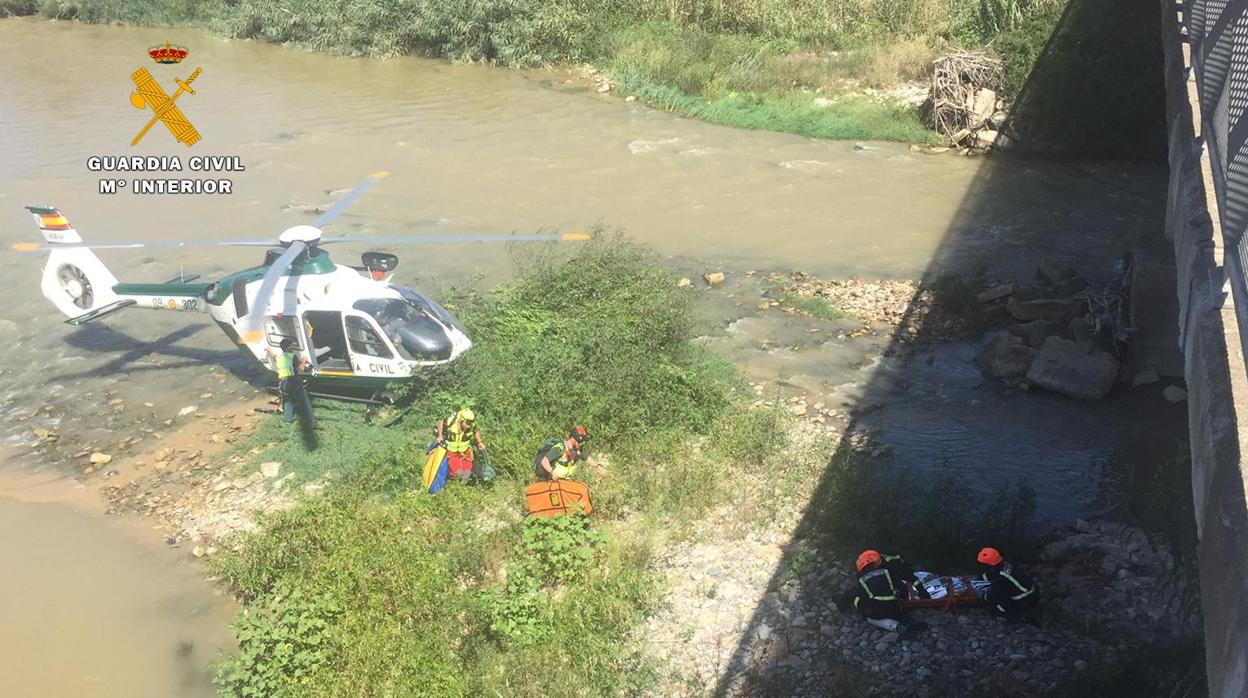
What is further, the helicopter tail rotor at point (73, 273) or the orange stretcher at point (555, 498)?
the helicopter tail rotor at point (73, 273)

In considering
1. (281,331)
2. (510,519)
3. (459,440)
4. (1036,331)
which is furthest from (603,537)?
(1036,331)

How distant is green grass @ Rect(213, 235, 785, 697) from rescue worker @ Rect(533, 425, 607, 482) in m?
0.27

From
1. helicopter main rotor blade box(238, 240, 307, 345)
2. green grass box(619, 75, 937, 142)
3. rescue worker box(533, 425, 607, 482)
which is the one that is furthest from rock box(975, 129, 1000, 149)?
helicopter main rotor blade box(238, 240, 307, 345)

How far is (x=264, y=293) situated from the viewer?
11.0m

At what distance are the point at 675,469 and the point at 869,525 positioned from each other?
2104 millimetres

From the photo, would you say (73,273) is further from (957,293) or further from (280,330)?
(957,293)

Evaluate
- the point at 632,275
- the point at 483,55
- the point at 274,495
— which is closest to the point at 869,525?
the point at 632,275

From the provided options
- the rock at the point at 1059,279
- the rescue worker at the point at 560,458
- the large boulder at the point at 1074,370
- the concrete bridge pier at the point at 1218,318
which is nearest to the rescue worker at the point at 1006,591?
the concrete bridge pier at the point at 1218,318

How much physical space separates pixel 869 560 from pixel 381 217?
41.7ft

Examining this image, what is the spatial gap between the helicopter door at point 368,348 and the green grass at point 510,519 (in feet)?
1.82

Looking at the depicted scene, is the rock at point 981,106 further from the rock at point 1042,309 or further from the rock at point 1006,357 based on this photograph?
the rock at point 1006,357

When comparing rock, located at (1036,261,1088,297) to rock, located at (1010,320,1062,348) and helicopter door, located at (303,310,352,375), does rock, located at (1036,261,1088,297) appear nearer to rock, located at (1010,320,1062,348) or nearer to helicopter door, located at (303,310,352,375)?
rock, located at (1010,320,1062,348)

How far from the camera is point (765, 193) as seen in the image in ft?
61.4

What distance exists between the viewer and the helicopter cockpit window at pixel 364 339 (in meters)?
11.0
